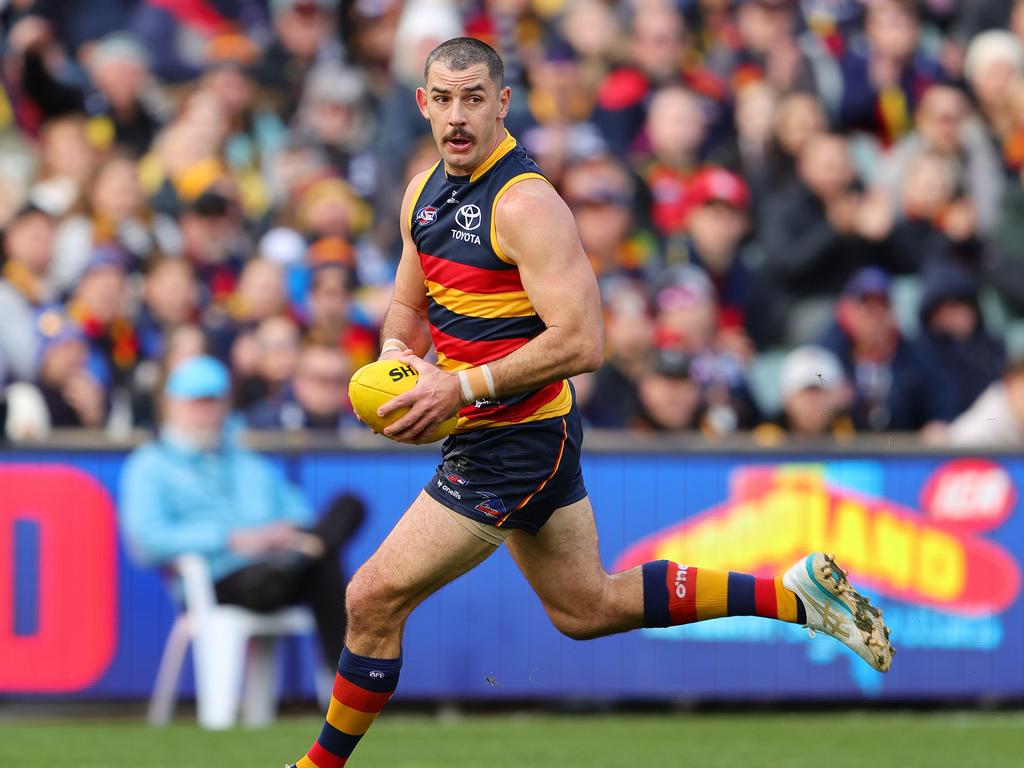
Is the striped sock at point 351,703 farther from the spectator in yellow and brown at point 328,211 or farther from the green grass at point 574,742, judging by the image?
the spectator in yellow and brown at point 328,211

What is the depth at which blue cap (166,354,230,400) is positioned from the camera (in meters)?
10.4

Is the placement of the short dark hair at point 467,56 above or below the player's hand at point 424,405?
above

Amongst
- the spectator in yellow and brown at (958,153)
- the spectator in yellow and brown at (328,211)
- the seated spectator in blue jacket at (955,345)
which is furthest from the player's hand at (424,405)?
the spectator in yellow and brown at (958,153)

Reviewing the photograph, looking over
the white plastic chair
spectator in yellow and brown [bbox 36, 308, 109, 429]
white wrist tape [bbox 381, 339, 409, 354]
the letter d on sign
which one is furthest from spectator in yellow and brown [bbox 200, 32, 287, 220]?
white wrist tape [bbox 381, 339, 409, 354]

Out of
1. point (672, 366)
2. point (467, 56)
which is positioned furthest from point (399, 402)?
point (672, 366)

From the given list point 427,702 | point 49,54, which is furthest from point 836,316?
point 49,54

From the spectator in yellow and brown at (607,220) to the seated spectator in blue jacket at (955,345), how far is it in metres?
1.97

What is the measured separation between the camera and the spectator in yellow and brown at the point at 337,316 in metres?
11.4

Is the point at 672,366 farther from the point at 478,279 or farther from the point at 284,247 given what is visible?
the point at 478,279

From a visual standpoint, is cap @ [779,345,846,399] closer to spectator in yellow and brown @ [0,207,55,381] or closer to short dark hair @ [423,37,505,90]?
spectator in yellow and brown @ [0,207,55,381]

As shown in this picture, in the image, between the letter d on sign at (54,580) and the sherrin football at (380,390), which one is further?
the letter d on sign at (54,580)

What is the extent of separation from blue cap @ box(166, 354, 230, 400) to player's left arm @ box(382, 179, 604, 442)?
4.52m

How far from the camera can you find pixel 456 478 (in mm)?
6309

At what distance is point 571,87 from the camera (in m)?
13.6
